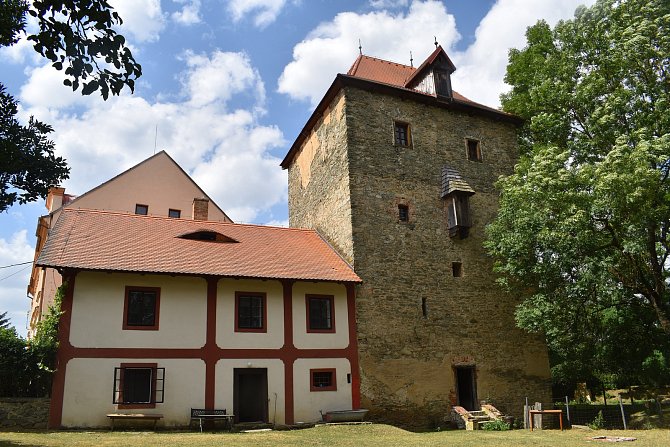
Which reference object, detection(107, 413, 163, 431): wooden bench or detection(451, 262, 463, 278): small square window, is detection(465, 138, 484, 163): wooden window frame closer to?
detection(451, 262, 463, 278): small square window

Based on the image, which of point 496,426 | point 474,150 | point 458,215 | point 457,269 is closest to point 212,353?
point 496,426

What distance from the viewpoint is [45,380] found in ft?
47.3

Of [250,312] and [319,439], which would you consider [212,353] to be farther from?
[319,439]

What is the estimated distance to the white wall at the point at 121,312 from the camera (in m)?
15.3

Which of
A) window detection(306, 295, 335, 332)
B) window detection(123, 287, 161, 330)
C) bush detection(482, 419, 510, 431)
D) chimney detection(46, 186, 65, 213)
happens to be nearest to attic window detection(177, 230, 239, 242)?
window detection(123, 287, 161, 330)

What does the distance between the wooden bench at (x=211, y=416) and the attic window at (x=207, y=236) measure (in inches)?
239

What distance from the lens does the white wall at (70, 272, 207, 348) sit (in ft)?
50.2

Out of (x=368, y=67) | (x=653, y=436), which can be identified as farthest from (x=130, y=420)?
(x=368, y=67)

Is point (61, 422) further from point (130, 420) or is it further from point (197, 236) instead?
point (197, 236)

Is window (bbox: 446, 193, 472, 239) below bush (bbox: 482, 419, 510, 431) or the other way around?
the other way around

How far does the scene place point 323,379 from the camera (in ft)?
57.0

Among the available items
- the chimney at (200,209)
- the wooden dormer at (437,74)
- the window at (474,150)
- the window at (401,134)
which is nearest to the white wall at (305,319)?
the window at (401,134)

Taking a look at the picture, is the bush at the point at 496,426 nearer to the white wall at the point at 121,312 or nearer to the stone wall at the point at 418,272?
the stone wall at the point at 418,272

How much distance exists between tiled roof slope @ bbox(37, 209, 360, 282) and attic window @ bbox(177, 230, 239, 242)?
0.67 feet
